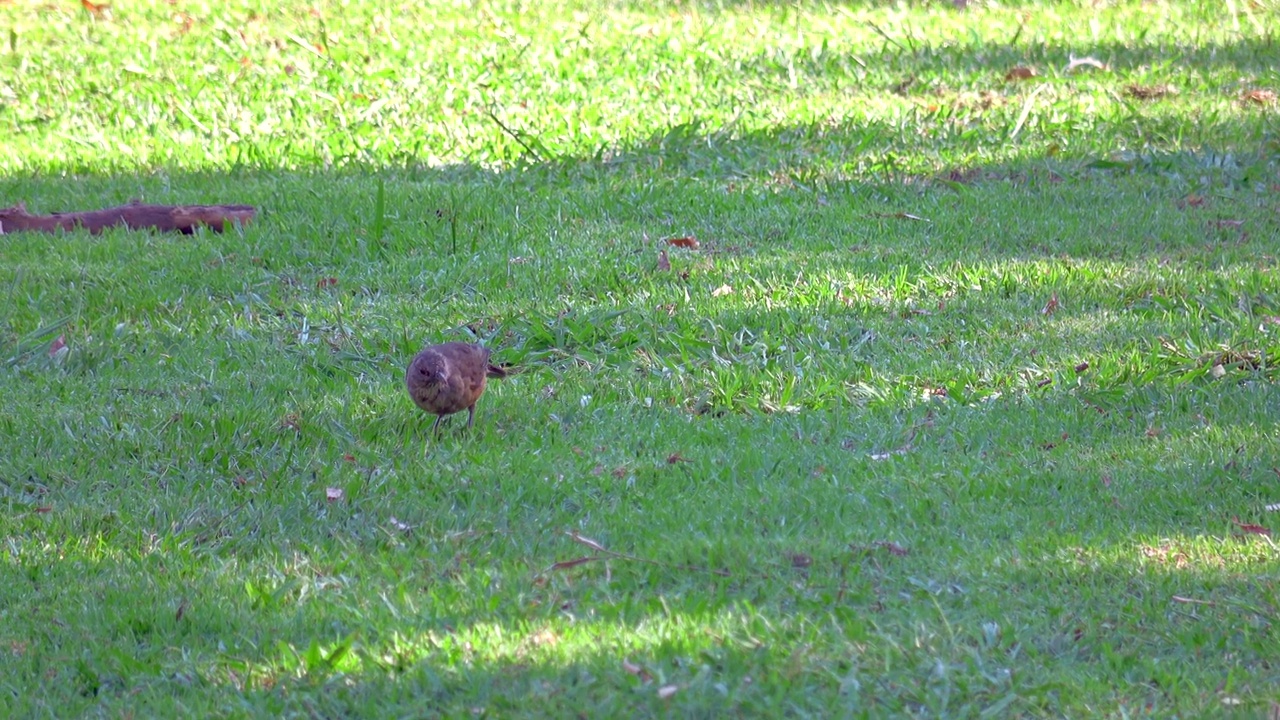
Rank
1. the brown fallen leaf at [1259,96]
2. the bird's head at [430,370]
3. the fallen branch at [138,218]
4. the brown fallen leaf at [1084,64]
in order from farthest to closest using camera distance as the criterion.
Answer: the brown fallen leaf at [1084,64] → the brown fallen leaf at [1259,96] → the fallen branch at [138,218] → the bird's head at [430,370]

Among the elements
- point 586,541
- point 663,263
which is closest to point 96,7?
point 663,263

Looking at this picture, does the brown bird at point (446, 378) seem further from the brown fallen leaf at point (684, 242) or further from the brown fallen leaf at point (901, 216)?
the brown fallen leaf at point (901, 216)

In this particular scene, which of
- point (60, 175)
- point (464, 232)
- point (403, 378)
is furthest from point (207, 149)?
point (403, 378)

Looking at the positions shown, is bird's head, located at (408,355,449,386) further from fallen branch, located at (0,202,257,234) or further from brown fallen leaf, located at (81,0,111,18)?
brown fallen leaf, located at (81,0,111,18)

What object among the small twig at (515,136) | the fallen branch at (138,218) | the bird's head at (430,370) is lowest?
the fallen branch at (138,218)

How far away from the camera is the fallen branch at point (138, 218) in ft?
27.1

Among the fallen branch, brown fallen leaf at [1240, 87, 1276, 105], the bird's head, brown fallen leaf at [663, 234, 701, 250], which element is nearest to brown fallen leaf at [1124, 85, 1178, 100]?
brown fallen leaf at [1240, 87, 1276, 105]

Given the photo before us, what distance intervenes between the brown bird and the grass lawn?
22cm

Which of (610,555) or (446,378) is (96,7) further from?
(610,555)

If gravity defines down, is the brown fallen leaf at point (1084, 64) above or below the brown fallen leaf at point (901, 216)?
above

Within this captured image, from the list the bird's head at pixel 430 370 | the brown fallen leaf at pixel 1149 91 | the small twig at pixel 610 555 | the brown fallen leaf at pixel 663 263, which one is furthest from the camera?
the brown fallen leaf at pixel 1149 91

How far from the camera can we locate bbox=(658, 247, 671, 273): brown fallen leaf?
753cm

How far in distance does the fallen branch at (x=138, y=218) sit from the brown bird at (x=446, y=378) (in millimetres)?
3237

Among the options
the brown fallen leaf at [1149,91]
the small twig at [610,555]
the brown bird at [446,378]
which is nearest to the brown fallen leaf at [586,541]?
the small twig at [610,555]
